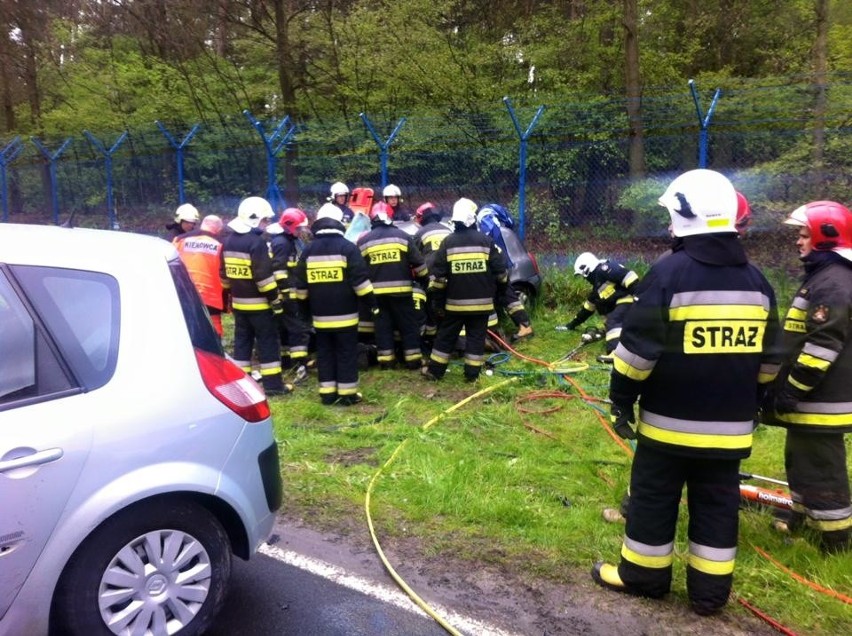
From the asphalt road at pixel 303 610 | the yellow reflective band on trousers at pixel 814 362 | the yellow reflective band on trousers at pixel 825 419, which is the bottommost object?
the asphalt road at pixel 303 610

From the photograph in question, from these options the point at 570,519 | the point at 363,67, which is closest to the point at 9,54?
the point at 363,67

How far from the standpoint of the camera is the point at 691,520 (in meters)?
3.34

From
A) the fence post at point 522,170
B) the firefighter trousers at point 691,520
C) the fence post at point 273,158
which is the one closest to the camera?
the firefighter trousers at point 691,520

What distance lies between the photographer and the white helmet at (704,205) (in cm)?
311

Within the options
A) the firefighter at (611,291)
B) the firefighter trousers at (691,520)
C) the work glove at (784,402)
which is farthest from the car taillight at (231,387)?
the firefighter at (611,291)

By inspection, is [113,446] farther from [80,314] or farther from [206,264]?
[206,264]

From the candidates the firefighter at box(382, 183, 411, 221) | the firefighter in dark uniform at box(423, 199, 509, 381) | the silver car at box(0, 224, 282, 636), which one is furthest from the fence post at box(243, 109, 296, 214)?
the silver car at box(0, 224, 282, 636)

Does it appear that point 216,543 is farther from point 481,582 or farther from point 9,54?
point 9,54

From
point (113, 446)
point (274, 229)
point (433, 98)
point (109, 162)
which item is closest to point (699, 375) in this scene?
point (113, 446)

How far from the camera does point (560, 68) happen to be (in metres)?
16.0

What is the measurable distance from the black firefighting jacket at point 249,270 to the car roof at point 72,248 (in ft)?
12.6

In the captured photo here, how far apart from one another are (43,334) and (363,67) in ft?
54.5

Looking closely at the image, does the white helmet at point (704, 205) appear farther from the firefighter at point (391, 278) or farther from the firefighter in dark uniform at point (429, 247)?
the firefighter in dark uniform at point (429, 247)

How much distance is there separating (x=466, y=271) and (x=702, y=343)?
4.28 metres
